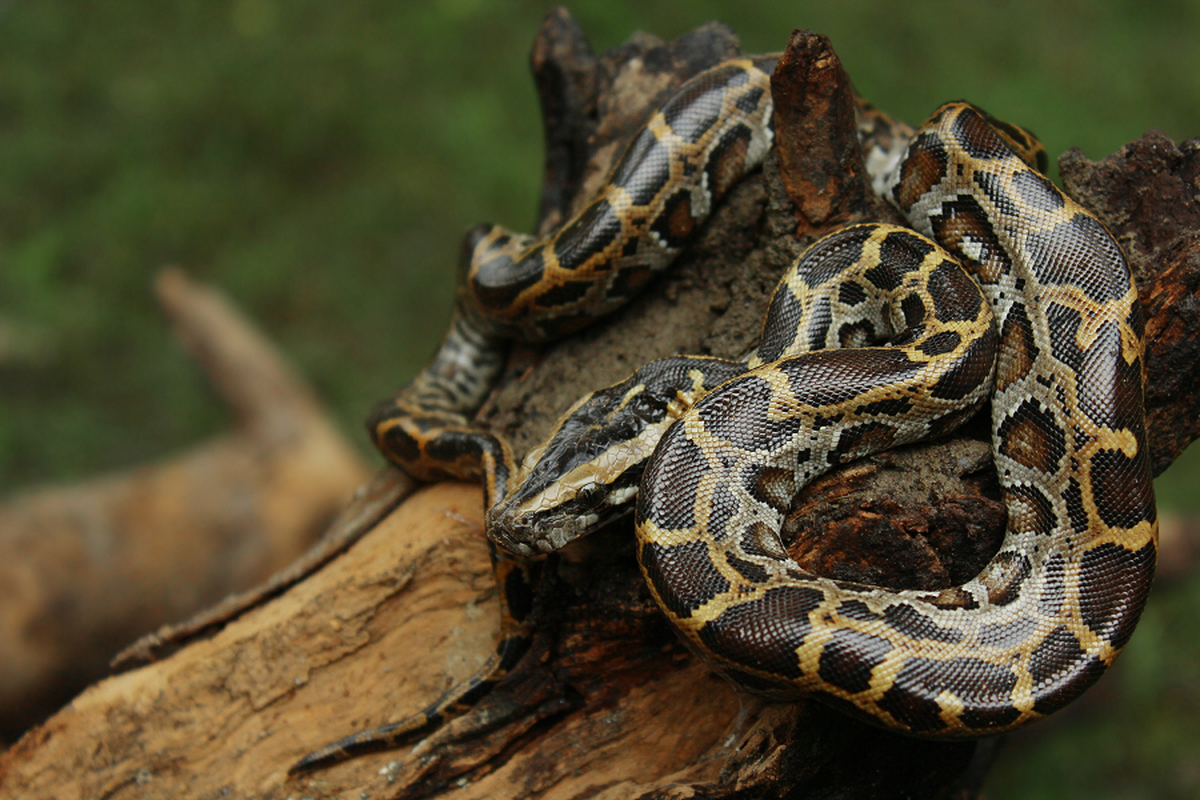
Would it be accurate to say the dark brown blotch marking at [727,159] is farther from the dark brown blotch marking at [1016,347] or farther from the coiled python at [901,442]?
the dark brown blotch marking at [1016,347]

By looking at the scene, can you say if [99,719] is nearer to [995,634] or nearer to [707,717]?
[707,717]

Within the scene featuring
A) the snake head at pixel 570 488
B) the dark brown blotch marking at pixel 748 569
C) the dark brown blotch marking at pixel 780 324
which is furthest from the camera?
the dark brown blotch marking at pixel 780 324

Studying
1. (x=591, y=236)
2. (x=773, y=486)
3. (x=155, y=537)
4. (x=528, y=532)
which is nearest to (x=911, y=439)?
(x=773, y=486)

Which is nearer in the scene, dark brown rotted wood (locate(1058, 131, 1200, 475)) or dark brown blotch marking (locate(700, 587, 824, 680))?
dark brown blotch marking (locate(700, 587, 824, 680))

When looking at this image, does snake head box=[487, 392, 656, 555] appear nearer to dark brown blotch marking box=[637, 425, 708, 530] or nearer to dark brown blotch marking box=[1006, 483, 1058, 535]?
dark brown blotch marking box=[637, 425, 708, 530]

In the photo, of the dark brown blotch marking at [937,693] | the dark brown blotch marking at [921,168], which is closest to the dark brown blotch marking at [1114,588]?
the dark brown blotch marking at [937,693]

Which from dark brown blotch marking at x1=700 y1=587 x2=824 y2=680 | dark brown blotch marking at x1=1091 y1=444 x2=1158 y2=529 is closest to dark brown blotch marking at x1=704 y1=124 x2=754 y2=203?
dark brown blotch marking at x1=1091 y1=444 x2=1158 y2=529
